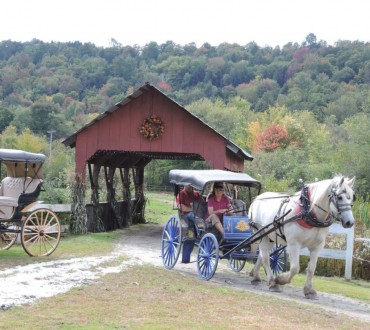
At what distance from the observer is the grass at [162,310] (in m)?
7.26

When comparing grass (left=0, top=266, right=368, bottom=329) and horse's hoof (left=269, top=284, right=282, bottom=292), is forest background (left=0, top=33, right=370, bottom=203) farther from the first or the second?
grass (left=0, top=266, right=368, bottom=329)

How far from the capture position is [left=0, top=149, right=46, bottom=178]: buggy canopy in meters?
12.9

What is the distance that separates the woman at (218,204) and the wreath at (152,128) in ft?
22.1

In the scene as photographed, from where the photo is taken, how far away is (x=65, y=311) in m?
7.75

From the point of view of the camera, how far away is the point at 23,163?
13.9 meters

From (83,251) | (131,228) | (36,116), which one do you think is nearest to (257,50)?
(36,116)

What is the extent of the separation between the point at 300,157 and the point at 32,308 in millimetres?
44060

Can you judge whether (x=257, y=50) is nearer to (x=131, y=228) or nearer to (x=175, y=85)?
(x=175, y=85)

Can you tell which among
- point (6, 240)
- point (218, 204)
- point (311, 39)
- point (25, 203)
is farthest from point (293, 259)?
point (311, 39)

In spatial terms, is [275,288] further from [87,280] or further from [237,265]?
[87,280]

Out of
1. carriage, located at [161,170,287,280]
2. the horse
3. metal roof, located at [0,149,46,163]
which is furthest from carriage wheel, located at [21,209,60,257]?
the horse

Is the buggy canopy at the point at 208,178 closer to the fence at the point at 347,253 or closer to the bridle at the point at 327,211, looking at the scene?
the bridle at the point at 327,211

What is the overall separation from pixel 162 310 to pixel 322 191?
3.40m

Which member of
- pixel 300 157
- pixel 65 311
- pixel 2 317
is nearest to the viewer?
pixel 2 317
